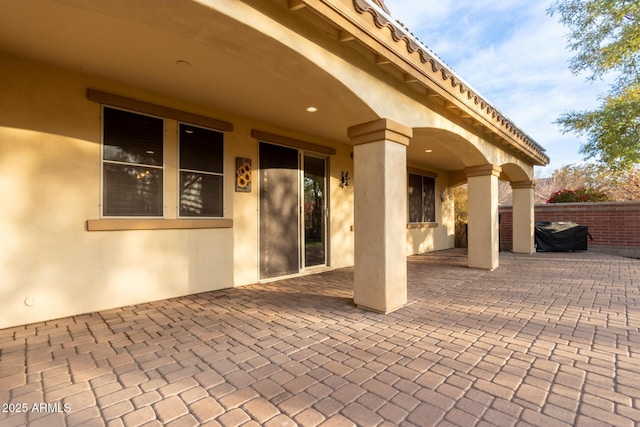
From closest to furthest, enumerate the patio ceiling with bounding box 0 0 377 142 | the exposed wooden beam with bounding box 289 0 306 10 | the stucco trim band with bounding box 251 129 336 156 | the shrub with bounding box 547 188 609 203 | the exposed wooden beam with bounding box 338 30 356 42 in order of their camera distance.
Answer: the patio ceiling with bounding box 0 0 377 142 → the exposed wooden beam with bounding box 289 0 306 10 → the exposed wooden beam with bounding box 338 30 356 42 → the stucco trim band with bounding box 251 129 336 156 → the shrub with bounding box 547 188 609 203

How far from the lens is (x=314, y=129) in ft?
18.3

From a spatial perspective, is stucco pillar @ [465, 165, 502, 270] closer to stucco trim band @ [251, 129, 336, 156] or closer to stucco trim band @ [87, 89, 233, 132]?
stucco trim band @ [251, 129, 336, 156]

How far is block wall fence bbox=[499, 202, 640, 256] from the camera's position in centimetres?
923

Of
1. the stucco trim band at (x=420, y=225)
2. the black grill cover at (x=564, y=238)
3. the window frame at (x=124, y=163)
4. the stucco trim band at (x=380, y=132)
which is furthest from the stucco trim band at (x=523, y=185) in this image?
the window frame at (x=124, y=163)

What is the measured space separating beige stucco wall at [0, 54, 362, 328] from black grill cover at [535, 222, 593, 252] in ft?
33.0

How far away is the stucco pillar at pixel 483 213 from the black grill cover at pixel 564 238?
4475 mm

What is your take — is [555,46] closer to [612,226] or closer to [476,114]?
[612,226]

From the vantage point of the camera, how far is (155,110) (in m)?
3.97

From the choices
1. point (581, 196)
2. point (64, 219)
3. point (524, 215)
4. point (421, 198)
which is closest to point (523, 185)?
point (524, 215)

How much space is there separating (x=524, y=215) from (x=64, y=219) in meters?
10.3

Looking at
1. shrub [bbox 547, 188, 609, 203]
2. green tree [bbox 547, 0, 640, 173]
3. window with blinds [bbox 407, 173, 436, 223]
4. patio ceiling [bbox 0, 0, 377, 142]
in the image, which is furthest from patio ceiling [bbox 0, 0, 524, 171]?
shrub [bbox 547, 188, 609, 203]

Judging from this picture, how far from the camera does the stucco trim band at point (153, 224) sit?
3550 millimetres

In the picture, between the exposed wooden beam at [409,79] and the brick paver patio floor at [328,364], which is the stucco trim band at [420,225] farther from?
the exposed wooden beam at [409,79]

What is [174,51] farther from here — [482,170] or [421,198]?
[421,198]
